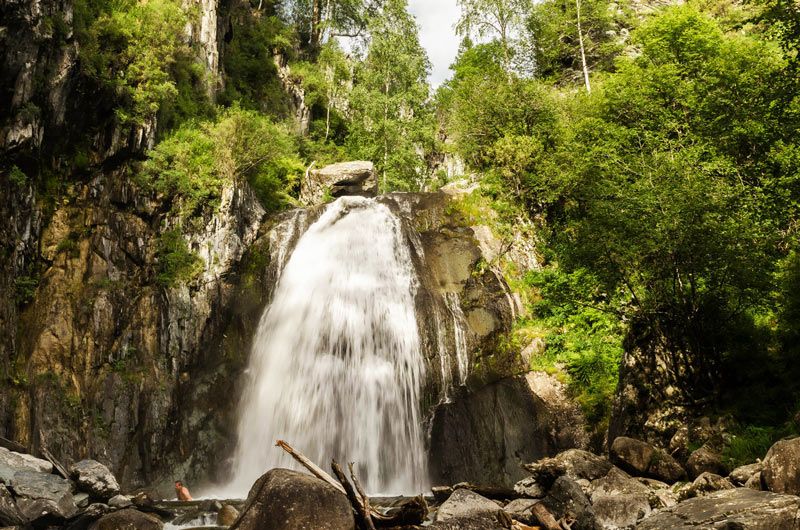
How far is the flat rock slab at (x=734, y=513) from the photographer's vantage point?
14.3 ft

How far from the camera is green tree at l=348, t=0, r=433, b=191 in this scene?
29.0 meters

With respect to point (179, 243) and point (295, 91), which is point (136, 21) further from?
point (295, 91)

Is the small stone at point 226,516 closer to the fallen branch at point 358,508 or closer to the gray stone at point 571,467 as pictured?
the fallen branch at point 358,508

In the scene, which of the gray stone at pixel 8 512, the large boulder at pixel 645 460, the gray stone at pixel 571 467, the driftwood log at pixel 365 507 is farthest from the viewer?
the gray stone at pixel 571 467

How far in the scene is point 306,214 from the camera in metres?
18.2

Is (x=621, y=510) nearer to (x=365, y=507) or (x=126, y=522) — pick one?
(x=365, y=507)

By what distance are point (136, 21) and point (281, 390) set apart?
40.3 feet

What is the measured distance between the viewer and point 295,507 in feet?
16.1

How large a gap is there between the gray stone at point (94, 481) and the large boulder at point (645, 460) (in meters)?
9.29

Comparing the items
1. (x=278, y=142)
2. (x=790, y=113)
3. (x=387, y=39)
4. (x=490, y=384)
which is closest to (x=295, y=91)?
(x=387, y=39)

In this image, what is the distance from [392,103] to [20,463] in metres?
25.6

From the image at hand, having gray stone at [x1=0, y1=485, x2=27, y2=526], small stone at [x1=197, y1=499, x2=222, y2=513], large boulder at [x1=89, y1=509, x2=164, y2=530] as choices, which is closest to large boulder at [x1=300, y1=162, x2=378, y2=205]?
small stone at [x1=197, y1=499, x2=222, y2=513]

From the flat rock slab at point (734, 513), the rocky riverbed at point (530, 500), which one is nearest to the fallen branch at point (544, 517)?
the rocky riverbed at point (530, 500)

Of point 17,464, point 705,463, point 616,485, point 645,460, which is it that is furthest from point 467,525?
point 17,464
